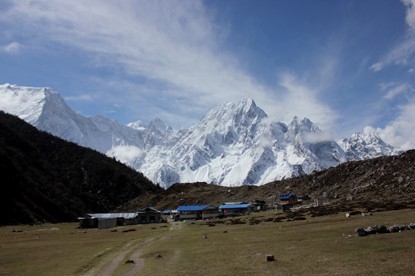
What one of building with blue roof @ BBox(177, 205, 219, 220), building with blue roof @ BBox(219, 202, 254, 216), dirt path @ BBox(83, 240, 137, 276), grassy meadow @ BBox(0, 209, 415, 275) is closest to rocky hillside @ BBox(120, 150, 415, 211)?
building with blue roof @ BBox(219, 202, 254, 216)

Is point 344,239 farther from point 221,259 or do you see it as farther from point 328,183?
point 328,183

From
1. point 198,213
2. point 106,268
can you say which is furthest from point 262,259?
point 198,213

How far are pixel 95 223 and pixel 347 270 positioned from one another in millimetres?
127863

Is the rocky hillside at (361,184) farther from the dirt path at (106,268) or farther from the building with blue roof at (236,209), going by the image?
the dirt path at (106,268)

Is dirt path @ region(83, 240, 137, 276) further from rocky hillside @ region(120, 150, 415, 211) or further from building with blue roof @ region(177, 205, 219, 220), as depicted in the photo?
building with blue roof @ region(177, 205, 219, 220)

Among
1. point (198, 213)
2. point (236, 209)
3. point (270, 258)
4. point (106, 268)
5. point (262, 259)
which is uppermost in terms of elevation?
point (236, 209)

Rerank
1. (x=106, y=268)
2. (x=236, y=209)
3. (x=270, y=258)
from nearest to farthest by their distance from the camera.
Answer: (x=270, y=258)
(x=106, y=268)
(x=236, y=209)

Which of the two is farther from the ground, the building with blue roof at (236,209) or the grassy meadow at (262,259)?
the building with blue roof at (236,209)

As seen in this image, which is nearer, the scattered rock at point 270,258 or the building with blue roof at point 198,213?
the scattered rock at point 270,258

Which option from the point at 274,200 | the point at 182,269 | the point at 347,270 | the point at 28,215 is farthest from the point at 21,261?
the point at 274,200

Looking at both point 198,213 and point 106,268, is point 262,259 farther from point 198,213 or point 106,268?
point 198,213

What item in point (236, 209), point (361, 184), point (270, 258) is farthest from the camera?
point (236, 209)

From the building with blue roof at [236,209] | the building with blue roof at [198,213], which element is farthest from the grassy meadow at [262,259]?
the building with blue roof at [198,213]

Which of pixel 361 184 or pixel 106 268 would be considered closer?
pixel 106 268
